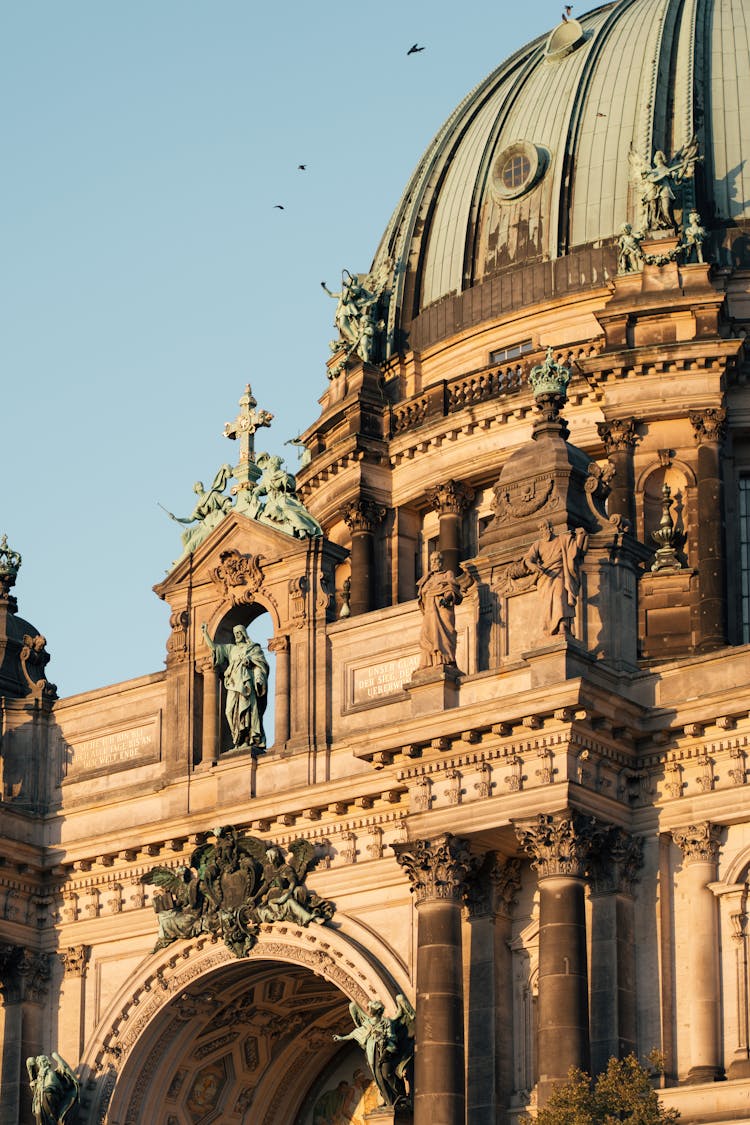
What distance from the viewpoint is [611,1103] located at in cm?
3556

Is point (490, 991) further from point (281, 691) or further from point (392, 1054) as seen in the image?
point (281, 691)

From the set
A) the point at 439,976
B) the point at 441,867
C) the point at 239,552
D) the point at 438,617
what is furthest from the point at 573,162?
the point at 439,976

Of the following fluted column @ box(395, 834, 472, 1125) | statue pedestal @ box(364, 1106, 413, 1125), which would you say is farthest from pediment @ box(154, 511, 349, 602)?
statue pedestal @ box(364, 1106, 413, 1125)

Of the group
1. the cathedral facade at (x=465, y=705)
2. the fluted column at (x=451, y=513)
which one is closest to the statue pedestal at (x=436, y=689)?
the cathedral facade at (x=465, y=705)

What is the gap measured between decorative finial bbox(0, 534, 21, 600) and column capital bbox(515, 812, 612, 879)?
15040mm

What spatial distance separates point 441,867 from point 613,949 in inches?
113

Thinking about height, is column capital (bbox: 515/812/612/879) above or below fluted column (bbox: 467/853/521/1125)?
above

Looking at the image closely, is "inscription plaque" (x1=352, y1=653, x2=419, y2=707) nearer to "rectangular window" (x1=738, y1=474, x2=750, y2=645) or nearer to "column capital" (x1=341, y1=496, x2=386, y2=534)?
"rectangular window" (x1=738, y1=474, x2=750, y2=645)

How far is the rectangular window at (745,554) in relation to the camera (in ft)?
173

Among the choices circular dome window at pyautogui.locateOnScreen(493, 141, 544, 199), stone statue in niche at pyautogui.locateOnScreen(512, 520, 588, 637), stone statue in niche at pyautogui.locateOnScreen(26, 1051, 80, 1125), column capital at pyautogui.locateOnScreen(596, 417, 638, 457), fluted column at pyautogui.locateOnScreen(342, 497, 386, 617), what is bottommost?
stone statue in niche at pyautogui.locateOnScreen(26, 1051, 80, 1125)

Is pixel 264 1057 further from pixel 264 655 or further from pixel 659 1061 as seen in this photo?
pixel 659 1061

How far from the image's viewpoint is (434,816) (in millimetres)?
A: 41000

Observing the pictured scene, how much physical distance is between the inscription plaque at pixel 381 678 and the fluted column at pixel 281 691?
1370 mm

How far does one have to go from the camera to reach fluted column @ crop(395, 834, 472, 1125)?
39.6 metres
